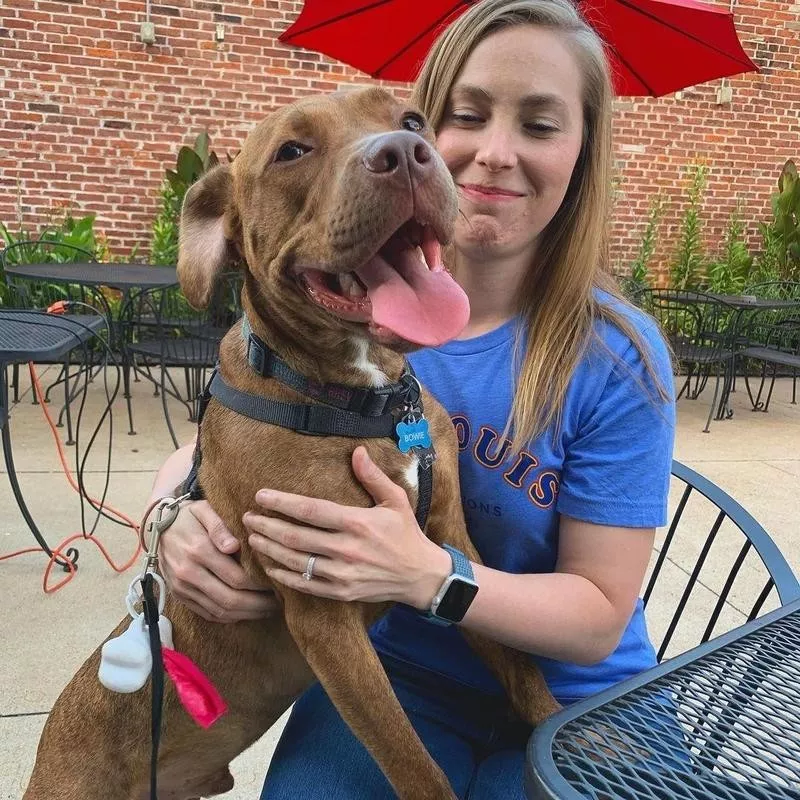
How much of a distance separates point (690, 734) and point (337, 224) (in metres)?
0.97

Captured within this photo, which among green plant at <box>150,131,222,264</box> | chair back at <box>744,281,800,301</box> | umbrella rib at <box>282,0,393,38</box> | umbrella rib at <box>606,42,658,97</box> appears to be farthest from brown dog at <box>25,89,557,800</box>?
chair back at <box>744,281,800,301</box>

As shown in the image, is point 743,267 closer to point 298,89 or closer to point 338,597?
point 298,89

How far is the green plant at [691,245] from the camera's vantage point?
8297 millimetres

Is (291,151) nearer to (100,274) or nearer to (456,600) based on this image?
(456,600)

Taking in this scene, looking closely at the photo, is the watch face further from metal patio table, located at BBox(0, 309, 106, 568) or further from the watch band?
metal patio table, located at BBox(0, 309, 106, 568)

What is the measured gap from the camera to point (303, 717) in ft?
5.60

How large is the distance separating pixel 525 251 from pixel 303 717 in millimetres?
1191

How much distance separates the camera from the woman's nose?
167 cm

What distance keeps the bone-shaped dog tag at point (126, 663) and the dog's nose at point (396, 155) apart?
3.24 feet

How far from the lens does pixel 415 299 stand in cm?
139

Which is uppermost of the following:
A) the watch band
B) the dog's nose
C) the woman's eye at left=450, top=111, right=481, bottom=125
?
the woman's eye at left=450, top=111, right=481, bottom=125

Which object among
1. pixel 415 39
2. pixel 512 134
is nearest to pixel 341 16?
pixel 415 39

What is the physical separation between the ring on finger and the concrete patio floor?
4.13 feet

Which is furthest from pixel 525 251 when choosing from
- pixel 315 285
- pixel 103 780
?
pixel 103 780
